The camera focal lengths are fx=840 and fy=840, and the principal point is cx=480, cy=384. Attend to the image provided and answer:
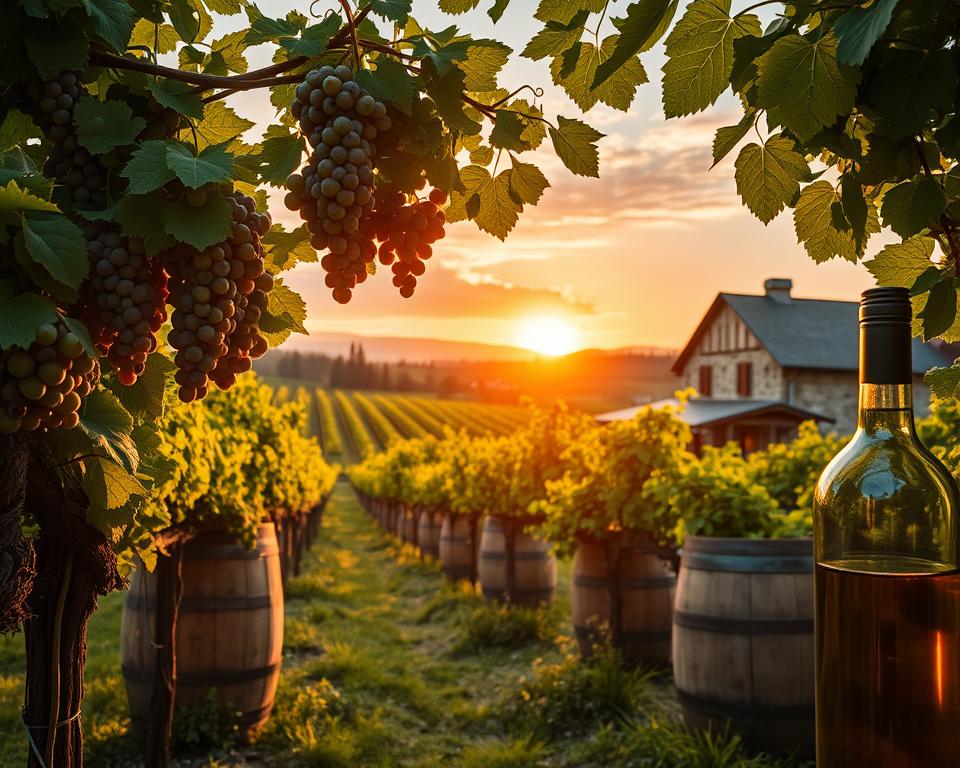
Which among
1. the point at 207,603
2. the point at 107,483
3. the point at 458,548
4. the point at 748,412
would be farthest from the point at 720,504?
the point at 748,412

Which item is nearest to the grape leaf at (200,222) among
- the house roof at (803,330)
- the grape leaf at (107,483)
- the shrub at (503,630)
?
the grape leaf at (107,483)

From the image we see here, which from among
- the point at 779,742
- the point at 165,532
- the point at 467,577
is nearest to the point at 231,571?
the point at 165,532

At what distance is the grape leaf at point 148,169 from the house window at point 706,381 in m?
34.4

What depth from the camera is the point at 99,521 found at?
1.87 meters

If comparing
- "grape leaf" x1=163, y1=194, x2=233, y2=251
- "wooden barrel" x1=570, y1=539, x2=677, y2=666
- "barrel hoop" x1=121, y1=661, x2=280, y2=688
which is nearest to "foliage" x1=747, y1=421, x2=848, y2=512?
"wooden barrel" x1=570, y1=539, x2=677, y2=666

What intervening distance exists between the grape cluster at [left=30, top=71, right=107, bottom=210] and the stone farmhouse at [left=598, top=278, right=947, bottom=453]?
90.5ft

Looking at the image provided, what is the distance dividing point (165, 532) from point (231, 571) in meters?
0.93

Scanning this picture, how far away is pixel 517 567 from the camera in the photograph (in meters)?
12.1

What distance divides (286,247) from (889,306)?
118cm

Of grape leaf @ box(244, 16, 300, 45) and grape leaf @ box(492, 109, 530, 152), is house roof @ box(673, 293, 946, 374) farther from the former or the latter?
grape leaf @ box(244, 16, 300, 45)

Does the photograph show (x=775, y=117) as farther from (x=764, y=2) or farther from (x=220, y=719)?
(x=220, y=719)

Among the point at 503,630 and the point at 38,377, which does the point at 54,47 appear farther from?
the point at 503,630

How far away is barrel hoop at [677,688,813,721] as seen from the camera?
5305 millimetres

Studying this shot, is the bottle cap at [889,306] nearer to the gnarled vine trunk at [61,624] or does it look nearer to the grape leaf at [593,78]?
the grape leaf at [593,78]
